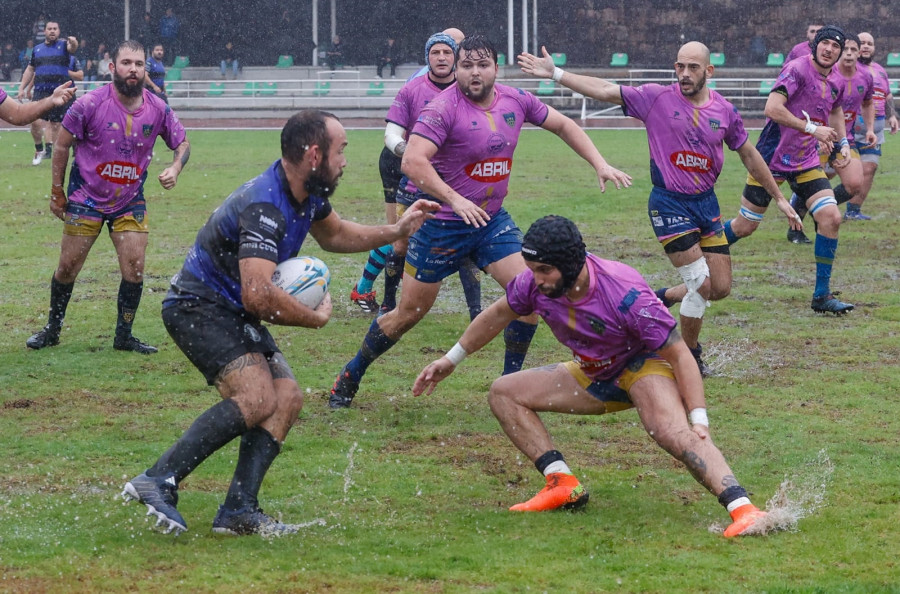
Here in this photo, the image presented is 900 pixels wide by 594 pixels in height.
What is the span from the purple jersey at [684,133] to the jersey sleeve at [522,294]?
2.68m

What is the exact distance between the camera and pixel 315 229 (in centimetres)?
580

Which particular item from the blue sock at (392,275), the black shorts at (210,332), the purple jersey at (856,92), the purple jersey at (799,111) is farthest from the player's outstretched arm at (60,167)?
the purple jersey at (856,92)

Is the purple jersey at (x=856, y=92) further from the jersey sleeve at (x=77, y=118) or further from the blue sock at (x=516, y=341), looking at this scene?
the jersey sleeve at (x=77, y=118)

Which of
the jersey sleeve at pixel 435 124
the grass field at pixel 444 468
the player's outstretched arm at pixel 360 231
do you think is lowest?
the grass field at pixel 444 468

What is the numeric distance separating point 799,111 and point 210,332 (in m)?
7.04

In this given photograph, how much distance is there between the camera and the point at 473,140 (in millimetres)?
7281

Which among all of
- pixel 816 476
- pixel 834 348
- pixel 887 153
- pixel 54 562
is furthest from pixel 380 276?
pixel 887 153

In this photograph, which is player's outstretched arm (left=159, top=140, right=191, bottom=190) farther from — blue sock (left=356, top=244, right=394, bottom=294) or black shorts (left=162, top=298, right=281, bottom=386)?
black shorts (left=162, top=298, right=281, bottom=386)

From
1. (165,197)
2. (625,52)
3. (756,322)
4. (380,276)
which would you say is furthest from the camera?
(625,52)

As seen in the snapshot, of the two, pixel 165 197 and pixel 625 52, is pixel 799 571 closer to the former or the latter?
pixel 165 197

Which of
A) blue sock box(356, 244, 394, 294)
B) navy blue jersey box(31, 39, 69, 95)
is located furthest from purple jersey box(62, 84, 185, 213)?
navy blue jersey box(31, 39, 69, 95)

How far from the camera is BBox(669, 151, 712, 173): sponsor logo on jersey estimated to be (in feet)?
26.0

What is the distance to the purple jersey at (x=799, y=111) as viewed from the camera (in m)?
10.2

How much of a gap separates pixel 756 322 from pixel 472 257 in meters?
3.50
